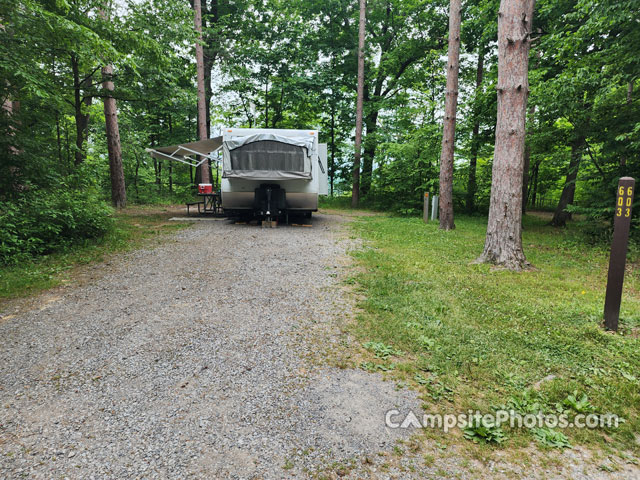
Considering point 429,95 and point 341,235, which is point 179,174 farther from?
point 341,235

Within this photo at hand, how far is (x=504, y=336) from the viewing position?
3.29 metres

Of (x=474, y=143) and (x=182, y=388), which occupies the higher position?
(x=474, y=143)

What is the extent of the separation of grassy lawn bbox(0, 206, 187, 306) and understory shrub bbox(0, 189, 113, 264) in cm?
20

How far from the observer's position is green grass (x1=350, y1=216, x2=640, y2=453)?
241 centimetres

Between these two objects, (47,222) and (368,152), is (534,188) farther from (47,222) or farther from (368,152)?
(47,222)

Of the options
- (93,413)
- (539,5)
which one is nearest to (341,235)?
(93,413)

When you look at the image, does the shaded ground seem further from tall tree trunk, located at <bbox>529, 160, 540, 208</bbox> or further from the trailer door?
tall tree trunk, located at <bbox>529, 160, 540, 208</bbox>

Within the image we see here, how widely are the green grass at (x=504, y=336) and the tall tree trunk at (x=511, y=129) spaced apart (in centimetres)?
56

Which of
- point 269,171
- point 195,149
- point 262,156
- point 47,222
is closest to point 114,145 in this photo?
point 195,149

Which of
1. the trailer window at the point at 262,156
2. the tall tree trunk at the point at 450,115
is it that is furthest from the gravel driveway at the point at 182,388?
the tall tree trunk at the point at 450,115

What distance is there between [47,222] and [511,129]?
27.4ft

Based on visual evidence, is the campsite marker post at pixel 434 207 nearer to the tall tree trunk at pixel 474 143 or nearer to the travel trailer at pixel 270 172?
the tall tree trunk at pixel 474 143

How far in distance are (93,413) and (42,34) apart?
24.3 ft

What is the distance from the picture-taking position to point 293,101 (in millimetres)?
19578
